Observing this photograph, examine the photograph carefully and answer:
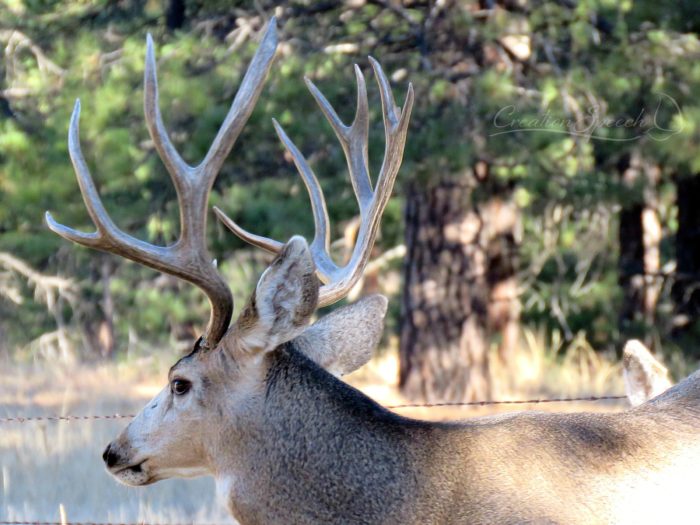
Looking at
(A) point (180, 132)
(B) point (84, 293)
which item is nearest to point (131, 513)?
(A) point (180, 132)

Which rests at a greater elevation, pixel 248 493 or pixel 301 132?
pixel 301 132

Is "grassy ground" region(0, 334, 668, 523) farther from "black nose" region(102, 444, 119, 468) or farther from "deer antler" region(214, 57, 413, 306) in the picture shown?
"deer antler" region(214, 57, 413, 306)

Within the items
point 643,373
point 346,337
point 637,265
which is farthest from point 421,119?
point 637,265

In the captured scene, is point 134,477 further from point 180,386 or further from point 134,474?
point 180,386

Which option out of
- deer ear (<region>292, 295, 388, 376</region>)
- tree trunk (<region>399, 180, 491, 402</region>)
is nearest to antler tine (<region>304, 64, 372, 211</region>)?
deer ear (<region>292, 295, 388, 376</region>)

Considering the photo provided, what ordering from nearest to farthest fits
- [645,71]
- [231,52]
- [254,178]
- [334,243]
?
[645,71] → [231,52] → [254,178] → [334,243]

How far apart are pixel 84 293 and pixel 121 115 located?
11572 mm

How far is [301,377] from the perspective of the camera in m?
3.82

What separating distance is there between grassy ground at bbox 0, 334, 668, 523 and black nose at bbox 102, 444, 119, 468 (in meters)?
2.00

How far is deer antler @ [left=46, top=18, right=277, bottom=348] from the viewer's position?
12.5 feet

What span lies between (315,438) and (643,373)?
4.96ft

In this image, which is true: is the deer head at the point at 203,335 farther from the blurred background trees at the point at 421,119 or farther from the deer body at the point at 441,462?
the blurred background trees at the point at 421,119

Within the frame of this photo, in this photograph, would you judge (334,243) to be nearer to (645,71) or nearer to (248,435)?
(645,71)

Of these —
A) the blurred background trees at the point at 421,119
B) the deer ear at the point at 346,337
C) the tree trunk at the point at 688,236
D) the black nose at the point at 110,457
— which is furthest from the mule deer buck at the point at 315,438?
the tree trunk at the point at 688,236
